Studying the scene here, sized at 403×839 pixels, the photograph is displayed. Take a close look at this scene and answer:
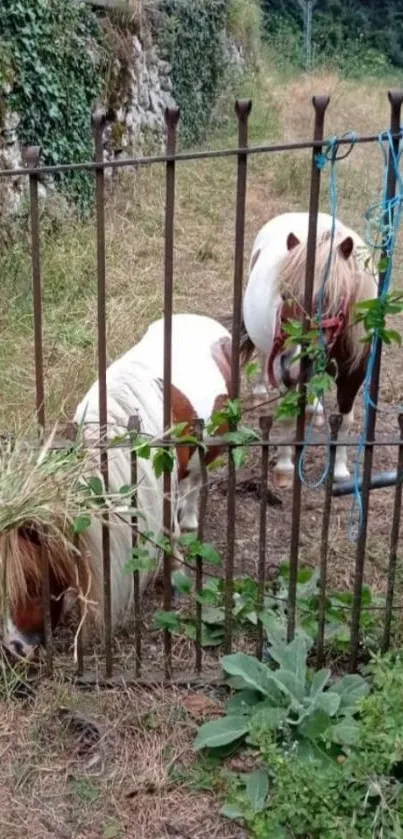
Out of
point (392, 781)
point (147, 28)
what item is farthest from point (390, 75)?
point (392, 781)

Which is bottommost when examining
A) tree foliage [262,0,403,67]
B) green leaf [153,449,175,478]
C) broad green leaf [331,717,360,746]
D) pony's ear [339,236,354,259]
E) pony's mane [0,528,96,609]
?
broad green leaf [331,717,360,746]

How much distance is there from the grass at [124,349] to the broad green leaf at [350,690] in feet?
1.51

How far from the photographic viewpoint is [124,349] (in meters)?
5.42

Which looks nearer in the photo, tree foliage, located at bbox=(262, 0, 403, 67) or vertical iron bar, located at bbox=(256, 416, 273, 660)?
vertical iron bar, located at bbox=(256, 416, 273, 660)

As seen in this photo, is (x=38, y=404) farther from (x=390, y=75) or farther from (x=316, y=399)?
(x=390, y=75)

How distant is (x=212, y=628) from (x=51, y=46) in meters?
6.27

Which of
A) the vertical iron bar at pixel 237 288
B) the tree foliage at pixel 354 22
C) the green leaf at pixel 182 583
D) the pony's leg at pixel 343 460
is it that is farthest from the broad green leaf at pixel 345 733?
the tree foliage at pixel 354 22

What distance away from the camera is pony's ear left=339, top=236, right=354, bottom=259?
349 centimetres

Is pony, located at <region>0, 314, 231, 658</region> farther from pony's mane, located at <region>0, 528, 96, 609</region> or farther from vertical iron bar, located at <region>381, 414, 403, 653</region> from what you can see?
vertical iron bar, located at <region>381, 414, 403, 653</region>

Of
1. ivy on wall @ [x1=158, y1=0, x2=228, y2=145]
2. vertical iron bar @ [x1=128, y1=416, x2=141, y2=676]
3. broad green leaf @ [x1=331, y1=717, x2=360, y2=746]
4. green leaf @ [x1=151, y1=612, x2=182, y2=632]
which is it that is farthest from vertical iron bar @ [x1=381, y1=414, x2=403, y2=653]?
ivy on wall @ [x1=158, y1=0, x2=228, y2=145]

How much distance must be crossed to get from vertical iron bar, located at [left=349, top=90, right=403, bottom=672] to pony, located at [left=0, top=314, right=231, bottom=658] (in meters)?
0.48

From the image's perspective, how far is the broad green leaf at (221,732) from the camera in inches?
98.0

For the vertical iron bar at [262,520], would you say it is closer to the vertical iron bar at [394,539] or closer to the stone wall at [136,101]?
the vertical iron bar at [394,539]

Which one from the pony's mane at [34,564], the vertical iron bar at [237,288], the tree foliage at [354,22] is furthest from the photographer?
the tree foliage at [354,22]
